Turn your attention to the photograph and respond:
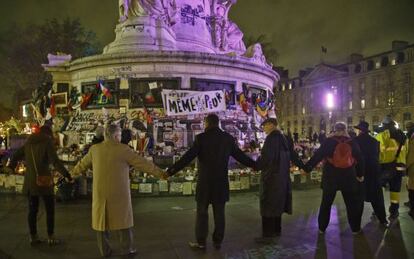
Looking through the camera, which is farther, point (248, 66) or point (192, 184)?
point (248, 66)

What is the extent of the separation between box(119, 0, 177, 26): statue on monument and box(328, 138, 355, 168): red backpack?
1025cm

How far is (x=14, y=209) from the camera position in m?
8.62

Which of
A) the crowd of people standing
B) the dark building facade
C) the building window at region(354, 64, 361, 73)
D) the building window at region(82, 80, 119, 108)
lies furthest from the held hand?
the building window at region(354, 64, 361, 73)

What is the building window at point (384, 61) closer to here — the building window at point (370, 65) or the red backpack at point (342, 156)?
the building window at point (370, 65)

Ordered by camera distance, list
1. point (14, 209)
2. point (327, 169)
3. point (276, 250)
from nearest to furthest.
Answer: point (276, 250) < point (327, 169) < point (14, 209)

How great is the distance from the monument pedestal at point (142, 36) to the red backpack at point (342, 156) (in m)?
9.20

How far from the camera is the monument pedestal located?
14.7m

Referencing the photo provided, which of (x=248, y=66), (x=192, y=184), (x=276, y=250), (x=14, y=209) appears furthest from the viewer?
(x=248, y=66)

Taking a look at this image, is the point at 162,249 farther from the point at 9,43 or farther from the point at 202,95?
the point at 9,43

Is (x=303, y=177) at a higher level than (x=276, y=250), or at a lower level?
higher

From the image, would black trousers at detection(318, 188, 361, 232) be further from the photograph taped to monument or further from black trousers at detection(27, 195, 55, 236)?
the photograph taped to monument

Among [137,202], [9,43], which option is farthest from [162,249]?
[9,43]

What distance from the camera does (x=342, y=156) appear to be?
674 cm

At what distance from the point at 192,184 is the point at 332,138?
4.18 metres
